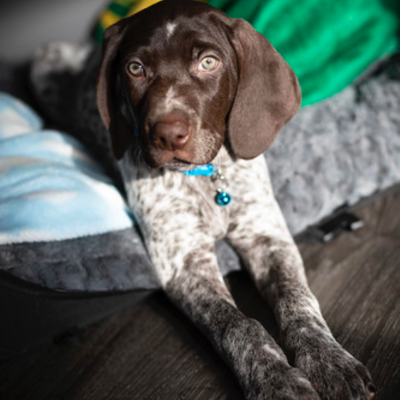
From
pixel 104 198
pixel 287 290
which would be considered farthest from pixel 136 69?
pixel 287 290

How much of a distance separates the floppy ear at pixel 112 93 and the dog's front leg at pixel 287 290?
595 mm

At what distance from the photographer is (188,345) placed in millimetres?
2020

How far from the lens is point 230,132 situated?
203 centimetres

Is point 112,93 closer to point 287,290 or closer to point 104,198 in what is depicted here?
point 104,198

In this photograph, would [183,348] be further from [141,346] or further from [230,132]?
[230,132]

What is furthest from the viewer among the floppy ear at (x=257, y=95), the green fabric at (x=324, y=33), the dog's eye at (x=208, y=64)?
the green fabric at (x=324, y=33)

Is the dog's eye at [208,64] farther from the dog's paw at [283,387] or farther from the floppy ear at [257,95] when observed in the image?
the dog's paw at [283,387]

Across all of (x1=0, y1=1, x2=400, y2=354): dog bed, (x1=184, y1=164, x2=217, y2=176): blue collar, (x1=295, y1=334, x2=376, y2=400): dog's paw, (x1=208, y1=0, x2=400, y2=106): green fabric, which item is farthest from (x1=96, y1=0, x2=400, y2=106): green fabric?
(x1=295, y1=334, x2=376, y2=400): dog's paw

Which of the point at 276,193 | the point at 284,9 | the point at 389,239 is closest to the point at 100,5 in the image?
the point at 284,9

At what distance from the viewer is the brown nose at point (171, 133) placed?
1691 mm

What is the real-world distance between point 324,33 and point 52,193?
2.08m

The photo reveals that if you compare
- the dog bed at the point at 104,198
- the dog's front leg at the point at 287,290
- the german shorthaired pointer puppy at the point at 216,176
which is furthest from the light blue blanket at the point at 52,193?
the dog's front leg at the point at 287,290

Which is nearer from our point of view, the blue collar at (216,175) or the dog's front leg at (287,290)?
the dog's front leg at (287,290)

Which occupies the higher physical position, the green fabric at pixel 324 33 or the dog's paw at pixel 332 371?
the green fabric at pixel 324 33
